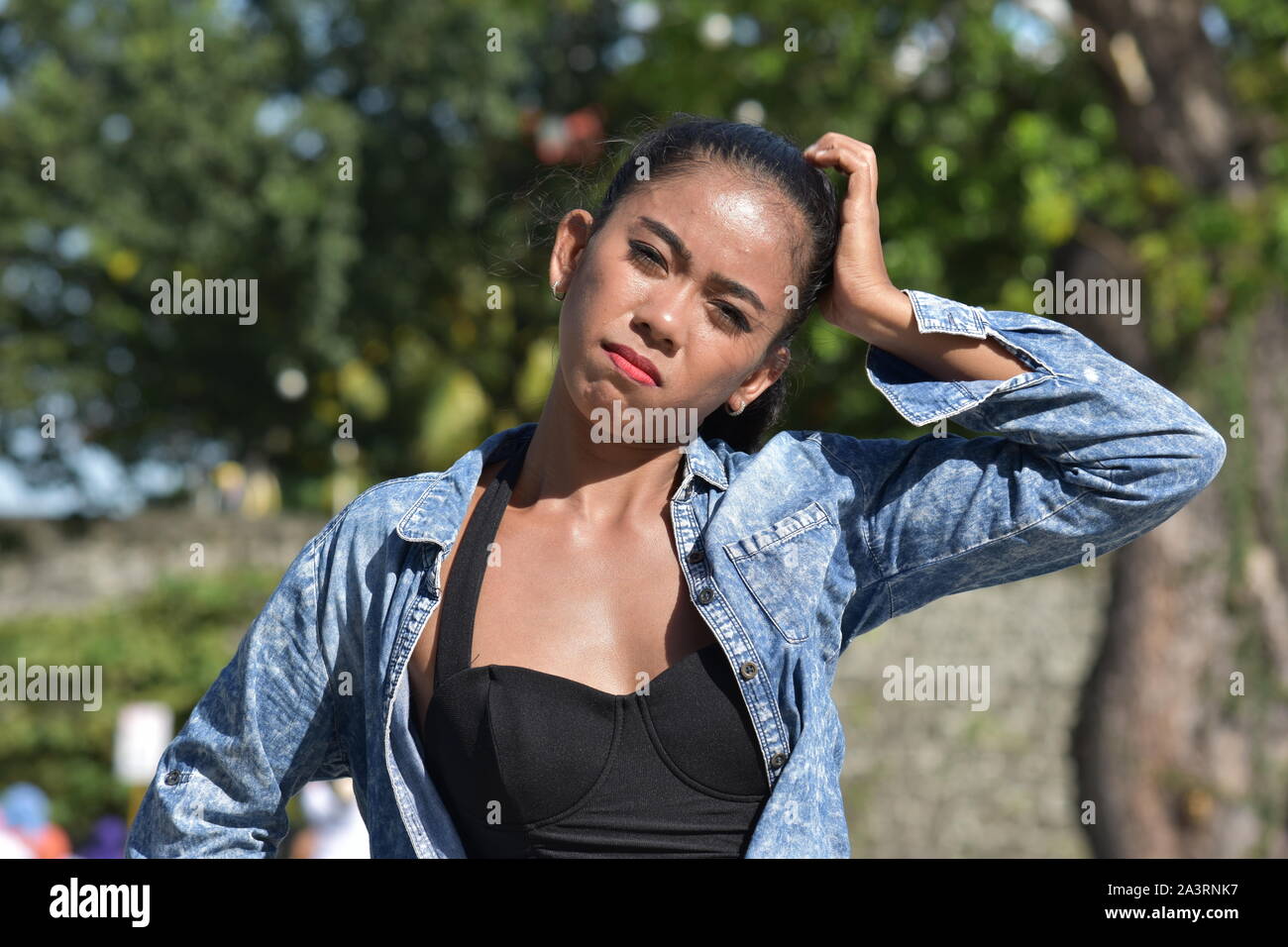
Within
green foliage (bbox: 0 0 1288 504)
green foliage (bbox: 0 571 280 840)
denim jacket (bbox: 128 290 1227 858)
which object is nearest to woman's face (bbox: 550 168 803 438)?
denim jacket (bbox: 128 290 1227 858)

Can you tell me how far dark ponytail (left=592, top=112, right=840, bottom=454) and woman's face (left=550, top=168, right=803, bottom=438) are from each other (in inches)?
1.2

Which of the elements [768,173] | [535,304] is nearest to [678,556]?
[768,173]

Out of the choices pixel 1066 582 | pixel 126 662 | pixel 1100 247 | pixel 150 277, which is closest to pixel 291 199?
pixel 150 277

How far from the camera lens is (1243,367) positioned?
21.4 feet

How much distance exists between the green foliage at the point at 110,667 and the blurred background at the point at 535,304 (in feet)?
0.10

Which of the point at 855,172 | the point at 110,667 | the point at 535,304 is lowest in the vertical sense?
the point at 110,667

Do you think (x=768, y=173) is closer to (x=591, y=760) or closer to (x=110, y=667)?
(x=591, y=760)

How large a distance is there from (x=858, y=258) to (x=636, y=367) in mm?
354

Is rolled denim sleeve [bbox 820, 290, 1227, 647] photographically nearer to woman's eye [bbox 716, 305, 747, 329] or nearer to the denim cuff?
the denim cuff

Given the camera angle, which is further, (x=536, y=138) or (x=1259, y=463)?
(x=536, y=138)

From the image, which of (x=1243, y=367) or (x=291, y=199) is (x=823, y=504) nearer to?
(x=1243, y=367)

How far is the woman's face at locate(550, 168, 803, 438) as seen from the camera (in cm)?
201

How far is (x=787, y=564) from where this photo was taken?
203 cm
